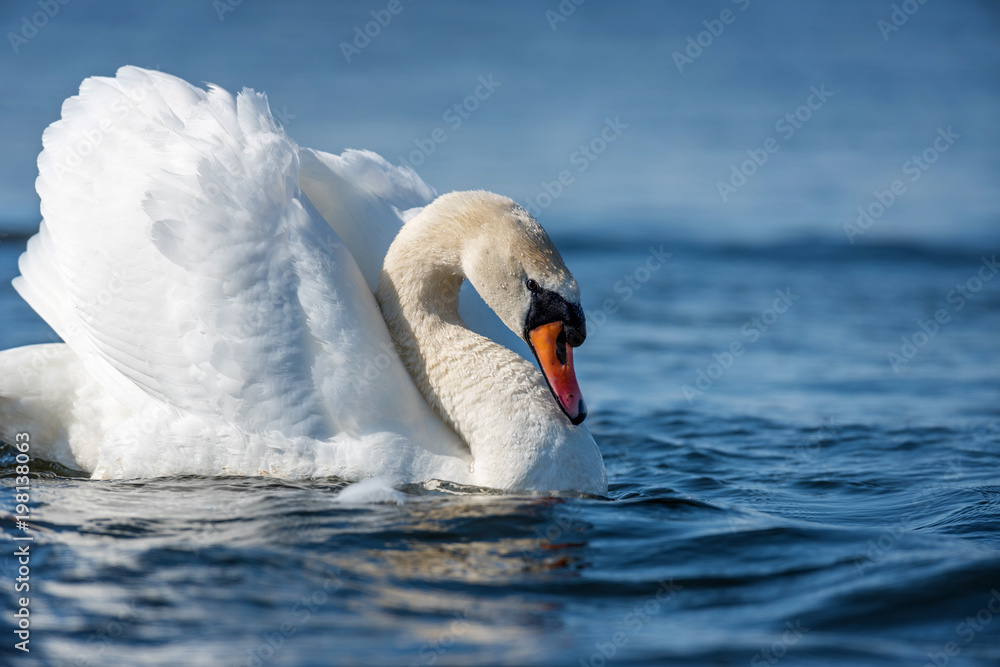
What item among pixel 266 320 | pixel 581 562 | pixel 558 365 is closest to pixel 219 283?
pixel 266 320

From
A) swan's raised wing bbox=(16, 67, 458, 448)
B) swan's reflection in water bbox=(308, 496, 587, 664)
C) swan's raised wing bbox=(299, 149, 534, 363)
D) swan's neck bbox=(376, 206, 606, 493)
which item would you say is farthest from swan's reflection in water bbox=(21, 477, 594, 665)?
swan's raised wing bbox=(299, 149, 534, 363)

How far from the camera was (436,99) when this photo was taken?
822 inches

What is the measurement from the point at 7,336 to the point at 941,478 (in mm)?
7904

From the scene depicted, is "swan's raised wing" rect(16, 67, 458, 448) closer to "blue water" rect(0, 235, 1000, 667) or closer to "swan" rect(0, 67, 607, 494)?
"swan" rect(0, 67, 607, 494)

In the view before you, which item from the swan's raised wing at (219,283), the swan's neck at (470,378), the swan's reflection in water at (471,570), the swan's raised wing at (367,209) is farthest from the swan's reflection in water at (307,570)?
the swan's raised wing at (367,209)

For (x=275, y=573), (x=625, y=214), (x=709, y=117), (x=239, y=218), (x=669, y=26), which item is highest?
(x=669, y=26)

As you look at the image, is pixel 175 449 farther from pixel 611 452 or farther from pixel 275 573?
pixel 611 452

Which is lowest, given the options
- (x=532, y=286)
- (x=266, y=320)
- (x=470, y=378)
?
(x=470, y=378)

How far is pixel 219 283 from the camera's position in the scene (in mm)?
5211

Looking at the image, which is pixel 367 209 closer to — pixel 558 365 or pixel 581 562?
pixel 558 365

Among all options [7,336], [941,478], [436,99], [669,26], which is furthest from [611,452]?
[669,26]

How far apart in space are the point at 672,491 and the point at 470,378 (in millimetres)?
1433

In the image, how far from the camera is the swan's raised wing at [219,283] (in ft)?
17.0

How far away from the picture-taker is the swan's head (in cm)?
537
